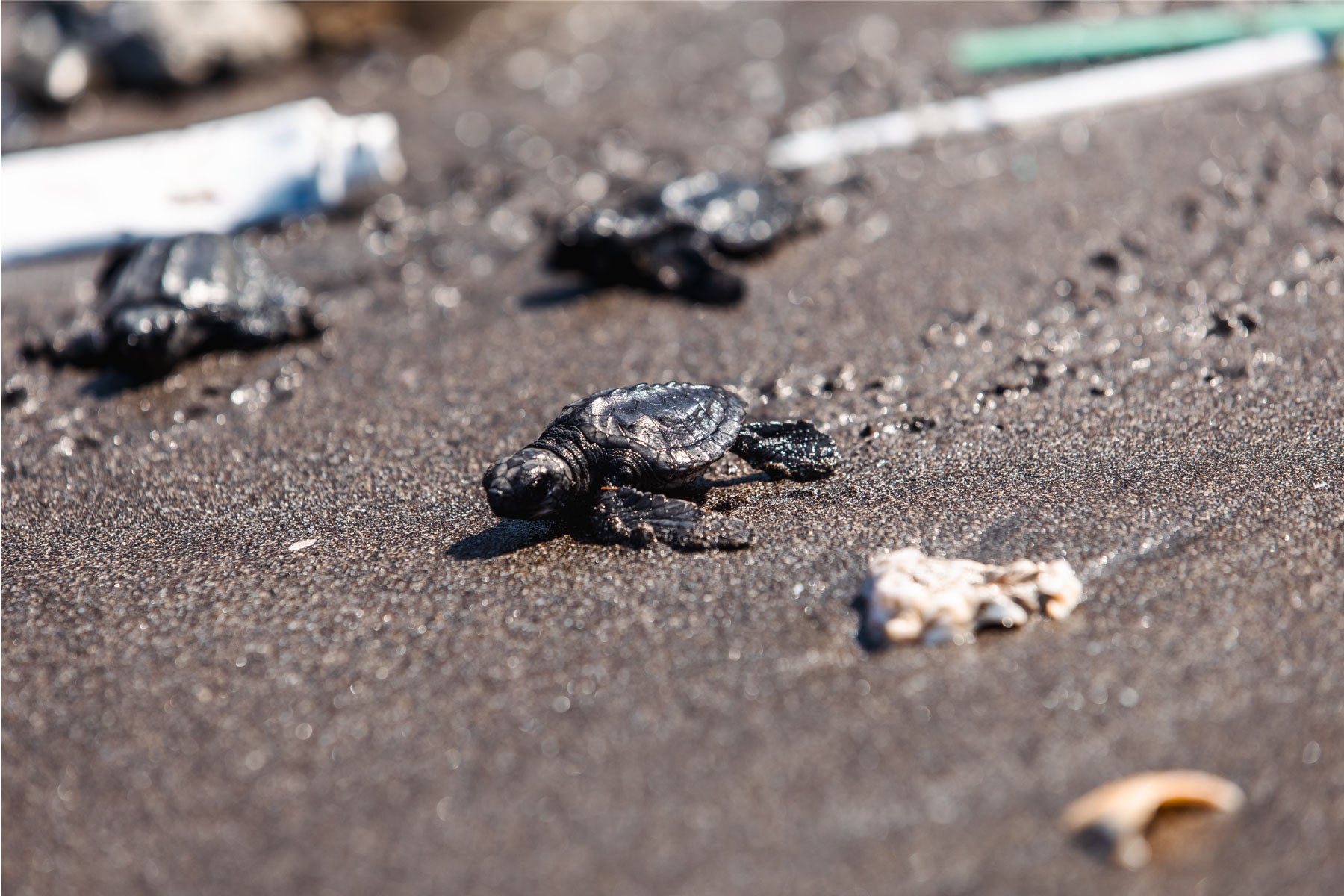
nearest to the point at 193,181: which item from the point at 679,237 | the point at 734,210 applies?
the point at 679,237

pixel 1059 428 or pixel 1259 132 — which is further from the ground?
pixel 1259 132

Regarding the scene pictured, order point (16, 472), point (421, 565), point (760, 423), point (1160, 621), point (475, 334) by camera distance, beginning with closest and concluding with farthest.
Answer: point (1160, 621), point (421, 565), point (760, 423), point (16, 472), point (475, 334)

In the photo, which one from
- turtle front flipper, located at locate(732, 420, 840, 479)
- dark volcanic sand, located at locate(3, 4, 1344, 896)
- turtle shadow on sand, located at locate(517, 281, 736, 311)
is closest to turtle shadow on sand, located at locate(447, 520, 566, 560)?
dark volcanic sand, located at locate(3, 4, 1344, 896)

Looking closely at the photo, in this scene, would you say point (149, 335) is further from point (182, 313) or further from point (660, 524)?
point (660, 524)

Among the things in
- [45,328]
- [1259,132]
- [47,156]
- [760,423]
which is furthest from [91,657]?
[1259,132]

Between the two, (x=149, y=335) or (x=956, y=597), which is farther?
(x=149, y=335)

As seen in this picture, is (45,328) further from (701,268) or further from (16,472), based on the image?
(701,268)

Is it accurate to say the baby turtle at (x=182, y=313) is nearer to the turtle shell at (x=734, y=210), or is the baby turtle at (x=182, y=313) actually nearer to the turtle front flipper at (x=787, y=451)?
the turtle shell at (x=734, y=210)
